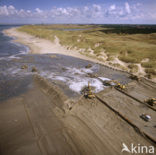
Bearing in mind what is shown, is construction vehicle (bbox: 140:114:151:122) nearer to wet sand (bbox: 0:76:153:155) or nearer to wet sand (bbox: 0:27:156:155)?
wet sand (bbox: 0:27:156:155)

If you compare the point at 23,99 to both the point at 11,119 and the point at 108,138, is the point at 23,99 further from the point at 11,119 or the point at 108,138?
the point at 108,138

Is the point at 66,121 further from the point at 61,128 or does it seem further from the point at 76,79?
the point at 76,79

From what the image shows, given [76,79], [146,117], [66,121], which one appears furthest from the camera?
[76,79]

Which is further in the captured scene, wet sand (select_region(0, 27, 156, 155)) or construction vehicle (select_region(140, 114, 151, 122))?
construction vehicle (select_region(140, 114, 151, 122))

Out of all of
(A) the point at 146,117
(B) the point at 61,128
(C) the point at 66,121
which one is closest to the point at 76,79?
(C) the point at 66,121

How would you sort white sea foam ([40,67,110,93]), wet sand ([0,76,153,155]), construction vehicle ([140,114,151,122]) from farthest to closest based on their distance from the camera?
white sea foam ([40,67,110,93]) → construction vehicle ([140,114,151,122]) → wet sand ([0,76,153,155])

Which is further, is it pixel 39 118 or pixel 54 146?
pixel 39 118

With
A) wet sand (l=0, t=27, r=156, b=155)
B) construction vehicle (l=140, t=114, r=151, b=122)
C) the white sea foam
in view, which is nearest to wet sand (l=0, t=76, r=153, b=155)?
wet sand (l=0, t=27, r=156, b=155)

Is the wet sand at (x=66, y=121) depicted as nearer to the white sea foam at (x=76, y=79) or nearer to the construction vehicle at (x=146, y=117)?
the construction vehicle at (x=146, y=117)

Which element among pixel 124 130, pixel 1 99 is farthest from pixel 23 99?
pixel 124 130

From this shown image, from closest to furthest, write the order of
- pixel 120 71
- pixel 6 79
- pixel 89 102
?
pixel 89 102 → pixel 6 79 → pixel 120 71

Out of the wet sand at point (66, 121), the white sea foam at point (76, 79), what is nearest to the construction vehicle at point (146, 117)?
the wet sand at point (66, 121)
